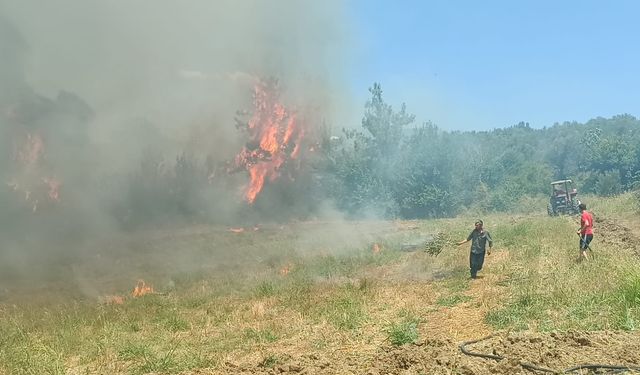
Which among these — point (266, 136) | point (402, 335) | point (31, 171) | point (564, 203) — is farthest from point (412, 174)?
point (402, 335)

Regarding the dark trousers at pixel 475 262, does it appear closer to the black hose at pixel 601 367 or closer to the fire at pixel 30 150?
the black hose at pixel 601 367

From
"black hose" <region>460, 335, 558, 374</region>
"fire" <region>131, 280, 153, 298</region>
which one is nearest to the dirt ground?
"black hose" <region>460, 335, 558, 374</region>

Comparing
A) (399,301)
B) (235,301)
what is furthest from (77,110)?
(399,301)

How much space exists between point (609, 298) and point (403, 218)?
132ft

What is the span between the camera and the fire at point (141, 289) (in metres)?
16.9

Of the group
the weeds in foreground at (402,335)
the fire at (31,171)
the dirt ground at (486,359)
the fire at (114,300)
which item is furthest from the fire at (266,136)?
the dirt ground at (486,359)

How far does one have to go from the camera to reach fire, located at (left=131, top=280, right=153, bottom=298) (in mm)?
16922

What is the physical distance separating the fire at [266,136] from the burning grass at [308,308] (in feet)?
39.5

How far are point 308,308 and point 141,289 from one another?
8.75 metres

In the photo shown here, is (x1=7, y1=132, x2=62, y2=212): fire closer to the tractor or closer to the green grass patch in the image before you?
the green grass patch

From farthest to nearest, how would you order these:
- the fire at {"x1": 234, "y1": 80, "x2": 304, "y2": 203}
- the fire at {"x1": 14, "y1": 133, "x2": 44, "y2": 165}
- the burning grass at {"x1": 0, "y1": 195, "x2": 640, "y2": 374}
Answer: the fire at {"x1": 234, "y1": 80, "x2": 304, "y2": 203}
the fire at {"x1": 14, "y1": 133, "x2": 44, "y2": 165}
the burning grass at {"x1": 0, "y1": 195, "x2": 640, "y2": 374}

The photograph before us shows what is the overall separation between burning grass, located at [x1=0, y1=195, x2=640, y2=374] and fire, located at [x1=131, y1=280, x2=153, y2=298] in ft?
0.34

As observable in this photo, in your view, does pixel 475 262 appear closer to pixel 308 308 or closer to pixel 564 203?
pixel 308 308

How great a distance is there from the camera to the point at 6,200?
21.6 metres
